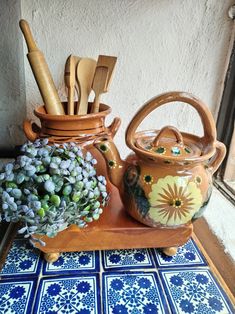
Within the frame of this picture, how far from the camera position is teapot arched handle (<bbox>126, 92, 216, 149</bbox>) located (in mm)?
411

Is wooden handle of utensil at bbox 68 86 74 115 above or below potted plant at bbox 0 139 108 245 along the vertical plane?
above

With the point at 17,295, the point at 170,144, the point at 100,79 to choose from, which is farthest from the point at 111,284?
the point at 100,79

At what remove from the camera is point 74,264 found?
0.45 meters

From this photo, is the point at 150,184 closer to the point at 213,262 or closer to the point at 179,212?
the point at 179,212

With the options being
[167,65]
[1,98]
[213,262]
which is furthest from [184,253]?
[1,98]

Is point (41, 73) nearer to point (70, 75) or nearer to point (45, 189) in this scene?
point (70, 75)

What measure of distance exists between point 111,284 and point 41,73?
15.4 inches

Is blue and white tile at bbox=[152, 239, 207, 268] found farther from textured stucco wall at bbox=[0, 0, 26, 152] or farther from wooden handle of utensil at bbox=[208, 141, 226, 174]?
textured stucco wall at bbox=[0, 0, 26, 152]

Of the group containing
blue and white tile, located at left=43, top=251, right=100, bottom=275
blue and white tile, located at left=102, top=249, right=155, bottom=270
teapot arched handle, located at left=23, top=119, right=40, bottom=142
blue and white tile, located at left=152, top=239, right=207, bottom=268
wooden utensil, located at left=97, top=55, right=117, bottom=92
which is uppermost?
wooden utensil, located at left=97, top=55, right=117, bottom=92

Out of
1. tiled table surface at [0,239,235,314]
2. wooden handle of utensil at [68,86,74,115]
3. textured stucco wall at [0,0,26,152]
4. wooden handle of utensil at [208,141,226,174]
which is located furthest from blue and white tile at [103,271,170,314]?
textured stucco wall at [0,0,26,152]

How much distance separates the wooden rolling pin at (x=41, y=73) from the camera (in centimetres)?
49

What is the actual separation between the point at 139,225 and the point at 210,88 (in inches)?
15.4

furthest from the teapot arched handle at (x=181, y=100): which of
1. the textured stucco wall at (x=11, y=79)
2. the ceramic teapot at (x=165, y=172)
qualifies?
the textured stucco wall at (x=11, y=79)

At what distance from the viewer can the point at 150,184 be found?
0.42 m
